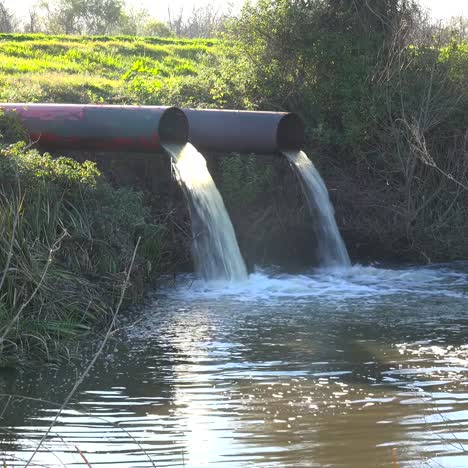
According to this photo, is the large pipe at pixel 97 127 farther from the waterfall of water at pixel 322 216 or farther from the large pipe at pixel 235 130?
the waterfall of water at pixel 322 216

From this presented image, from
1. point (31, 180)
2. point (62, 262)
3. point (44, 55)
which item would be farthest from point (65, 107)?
point (44, 55)

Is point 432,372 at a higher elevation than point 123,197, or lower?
lower

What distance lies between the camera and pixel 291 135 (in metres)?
16.7

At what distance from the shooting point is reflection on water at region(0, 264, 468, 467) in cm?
702

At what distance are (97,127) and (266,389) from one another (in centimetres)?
728

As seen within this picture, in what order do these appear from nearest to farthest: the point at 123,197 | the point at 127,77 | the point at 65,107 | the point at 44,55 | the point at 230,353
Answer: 1. the point at 230,353
2. the point at 123,197
3. the point at 65,107
4. the point at 127,77
5. the point at 44,55

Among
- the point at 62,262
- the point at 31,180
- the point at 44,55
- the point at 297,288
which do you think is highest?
the point at 44,55

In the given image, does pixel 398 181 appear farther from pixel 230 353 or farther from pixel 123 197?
pixel 230 353

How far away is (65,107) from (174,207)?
2200 millimetres

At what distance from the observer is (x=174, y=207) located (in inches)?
623

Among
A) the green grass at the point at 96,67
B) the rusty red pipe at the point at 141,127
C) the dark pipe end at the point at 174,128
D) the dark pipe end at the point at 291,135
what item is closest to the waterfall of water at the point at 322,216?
the dark pipe end at the point at 291,135

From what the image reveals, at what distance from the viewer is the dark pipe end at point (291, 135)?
16.6m

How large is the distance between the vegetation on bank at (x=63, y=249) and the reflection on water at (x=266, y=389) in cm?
48

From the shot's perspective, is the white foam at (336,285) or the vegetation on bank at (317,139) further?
the vegetation on bank at (317,139)
